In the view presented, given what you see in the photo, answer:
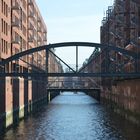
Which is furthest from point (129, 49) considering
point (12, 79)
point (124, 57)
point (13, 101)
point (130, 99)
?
point (13, 101)

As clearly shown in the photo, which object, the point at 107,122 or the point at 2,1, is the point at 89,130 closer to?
the point at 107,122

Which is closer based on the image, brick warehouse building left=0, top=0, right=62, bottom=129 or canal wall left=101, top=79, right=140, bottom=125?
brick warehouse building left=0, top=0, right=62, bottom=129

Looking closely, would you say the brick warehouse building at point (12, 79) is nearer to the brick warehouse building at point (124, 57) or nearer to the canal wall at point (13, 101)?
the canal wall at point (13, 101)

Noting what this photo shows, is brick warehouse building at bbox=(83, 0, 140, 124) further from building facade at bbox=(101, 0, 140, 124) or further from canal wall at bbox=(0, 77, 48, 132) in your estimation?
canal wall at bbox=(0, 77, 48, 132)

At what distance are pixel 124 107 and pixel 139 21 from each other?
44.2 ft

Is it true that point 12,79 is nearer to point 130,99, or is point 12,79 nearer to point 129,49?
point 130,99

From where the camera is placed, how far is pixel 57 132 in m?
50.5

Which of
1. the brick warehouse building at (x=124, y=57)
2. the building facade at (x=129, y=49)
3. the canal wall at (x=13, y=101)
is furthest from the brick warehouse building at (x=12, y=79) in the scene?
the building facade at (x=129, y=49)

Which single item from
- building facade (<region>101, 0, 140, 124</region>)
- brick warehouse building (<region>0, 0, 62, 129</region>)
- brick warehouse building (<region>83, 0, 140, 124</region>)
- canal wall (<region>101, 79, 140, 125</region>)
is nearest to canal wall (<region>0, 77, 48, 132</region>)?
brick warehouse building (<region>0, 0, 62, 129</region>)

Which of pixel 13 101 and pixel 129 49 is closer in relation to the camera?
pixel 13 101

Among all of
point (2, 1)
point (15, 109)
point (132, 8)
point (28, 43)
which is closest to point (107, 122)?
point (15, 109)

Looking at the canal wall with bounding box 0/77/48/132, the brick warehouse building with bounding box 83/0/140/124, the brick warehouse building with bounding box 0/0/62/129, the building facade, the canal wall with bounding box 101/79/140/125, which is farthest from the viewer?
the building facade

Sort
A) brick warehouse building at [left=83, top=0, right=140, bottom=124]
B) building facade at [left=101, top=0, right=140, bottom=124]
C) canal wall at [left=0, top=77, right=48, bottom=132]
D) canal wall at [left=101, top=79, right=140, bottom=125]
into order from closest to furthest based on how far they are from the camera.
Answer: canal wall at [left=0, top=77, right=48, bottom=132], canal wall at [left=101, top=79, right=140, bottom=125], brick warehouse building at [left=83, top=0, right=140, bottom=124], building facade at [left=101, top=0, right=140, bottom=124]

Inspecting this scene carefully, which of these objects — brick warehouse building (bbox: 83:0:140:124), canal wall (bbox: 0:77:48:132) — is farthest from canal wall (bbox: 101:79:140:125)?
canal wall (bbox: 0:77:48:132)
